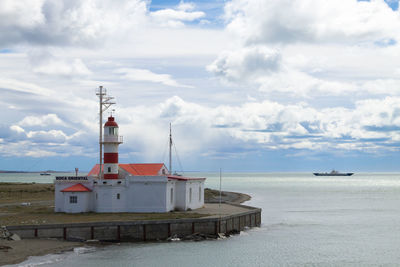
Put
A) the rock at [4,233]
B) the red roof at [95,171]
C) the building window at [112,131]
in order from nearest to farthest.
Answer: the rock at [4,233]
the building window at [112,131]
the red roof at [95,171]

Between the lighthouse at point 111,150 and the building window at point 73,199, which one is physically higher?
the lighthouse at point 111,150

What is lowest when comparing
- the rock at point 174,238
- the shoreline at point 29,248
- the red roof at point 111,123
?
the rock at point 174,238

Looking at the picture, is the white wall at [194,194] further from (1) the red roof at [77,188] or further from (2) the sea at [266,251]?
(1) the red roof at [77,188]

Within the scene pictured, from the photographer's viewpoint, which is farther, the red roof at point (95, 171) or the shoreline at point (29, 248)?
the red roof at point (95, 171)

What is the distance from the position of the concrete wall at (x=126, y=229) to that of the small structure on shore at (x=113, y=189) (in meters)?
7.48

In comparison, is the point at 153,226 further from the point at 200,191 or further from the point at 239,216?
the point at 200,191

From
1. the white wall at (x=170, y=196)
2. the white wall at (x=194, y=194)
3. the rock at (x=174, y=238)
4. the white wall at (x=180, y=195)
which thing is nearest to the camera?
the rock at (x=174, y=238)

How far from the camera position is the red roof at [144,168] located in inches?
2281

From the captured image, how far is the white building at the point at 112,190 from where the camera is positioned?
2116 inches

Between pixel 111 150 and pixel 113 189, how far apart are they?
458 centimetres

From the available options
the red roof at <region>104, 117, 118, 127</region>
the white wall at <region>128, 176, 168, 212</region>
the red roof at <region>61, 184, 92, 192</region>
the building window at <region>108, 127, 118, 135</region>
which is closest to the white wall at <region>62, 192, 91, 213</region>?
the red roof at <region>61, 184, 92, 192</region>

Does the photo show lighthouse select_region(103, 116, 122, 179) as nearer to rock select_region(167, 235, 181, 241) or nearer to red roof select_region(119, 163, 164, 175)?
red roof select_region(119, 163, 164, 175)

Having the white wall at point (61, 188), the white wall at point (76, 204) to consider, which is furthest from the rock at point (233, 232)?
the white wall at point (76, 204)

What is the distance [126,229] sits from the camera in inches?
1766
